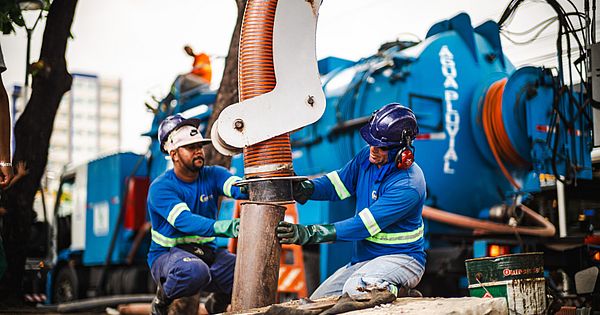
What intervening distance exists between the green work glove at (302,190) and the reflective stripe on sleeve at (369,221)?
369 millimetres

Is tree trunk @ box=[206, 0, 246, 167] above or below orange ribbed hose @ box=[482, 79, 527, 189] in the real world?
above

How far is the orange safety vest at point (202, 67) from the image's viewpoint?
29.0ft

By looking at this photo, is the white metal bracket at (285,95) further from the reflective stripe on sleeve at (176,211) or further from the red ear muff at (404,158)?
the reflective stripe on sleeve at (176,211)

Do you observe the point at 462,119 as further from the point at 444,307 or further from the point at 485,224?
the point at 444,307

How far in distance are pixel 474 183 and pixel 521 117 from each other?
685 millimetres

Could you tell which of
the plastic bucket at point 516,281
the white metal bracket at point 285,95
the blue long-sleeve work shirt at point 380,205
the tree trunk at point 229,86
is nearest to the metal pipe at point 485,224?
the tree trunk at point 229,86

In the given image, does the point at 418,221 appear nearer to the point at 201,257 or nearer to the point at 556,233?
the point at 201,257

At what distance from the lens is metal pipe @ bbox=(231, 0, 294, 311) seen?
337cm

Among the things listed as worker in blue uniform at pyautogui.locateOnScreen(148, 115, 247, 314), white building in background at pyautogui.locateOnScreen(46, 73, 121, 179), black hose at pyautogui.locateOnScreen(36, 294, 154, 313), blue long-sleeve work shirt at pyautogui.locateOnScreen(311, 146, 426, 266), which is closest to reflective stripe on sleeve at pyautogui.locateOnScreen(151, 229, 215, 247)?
worker in blue uniform at pyautogui.locateOnScreen(148, 115, 247, 314)

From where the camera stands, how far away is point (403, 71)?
5980 millimetres

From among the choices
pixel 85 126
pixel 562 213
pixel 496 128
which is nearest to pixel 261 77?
pixel 496 128

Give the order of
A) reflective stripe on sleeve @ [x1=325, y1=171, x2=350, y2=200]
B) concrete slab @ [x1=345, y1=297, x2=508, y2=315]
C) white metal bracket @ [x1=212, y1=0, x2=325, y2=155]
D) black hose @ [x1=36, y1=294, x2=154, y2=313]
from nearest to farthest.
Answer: concrete slab @ [x1=345, y1=297, x2=508, y2=315], white metal bracket @ [x1=212, y1=0, x2=325, y2=155], reflective stripe on sleeve @ [x1=325, y1=171, x2=350, y2=200], black hose @ [x1=36, y1=294, x2=154, y2=313]

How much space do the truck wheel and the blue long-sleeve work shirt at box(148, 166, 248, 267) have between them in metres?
5.96

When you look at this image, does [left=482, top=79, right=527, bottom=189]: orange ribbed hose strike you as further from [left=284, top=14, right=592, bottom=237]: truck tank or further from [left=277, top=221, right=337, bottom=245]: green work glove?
[left=277, top=221, right=337, bottom=245]: green work glove
